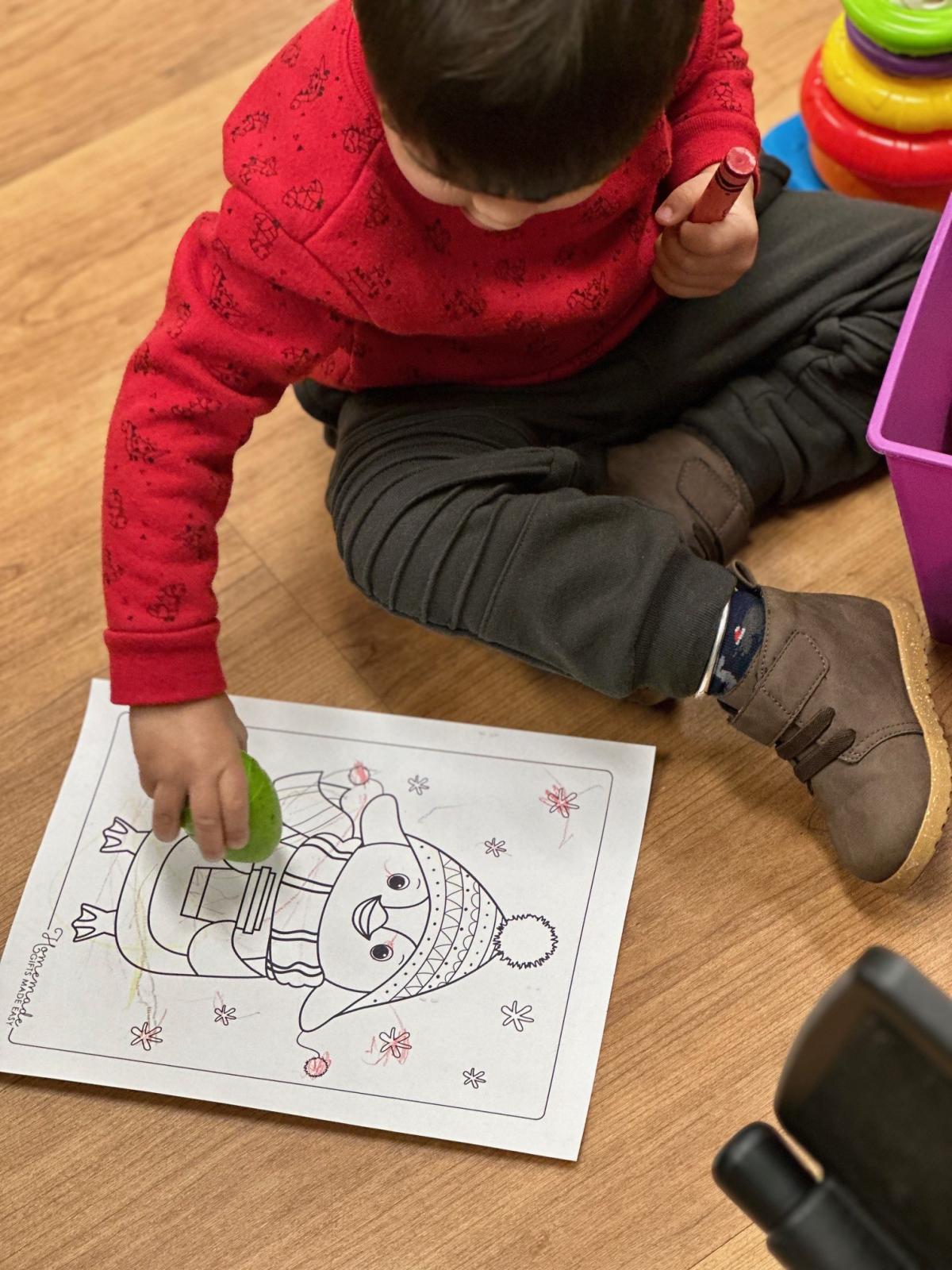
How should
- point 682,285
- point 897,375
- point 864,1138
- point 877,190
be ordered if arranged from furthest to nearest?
point 877,190 → point 682,285 → point 897,375 → point 864,1138

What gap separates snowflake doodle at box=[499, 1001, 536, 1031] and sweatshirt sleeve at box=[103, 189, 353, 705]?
0.21 metres

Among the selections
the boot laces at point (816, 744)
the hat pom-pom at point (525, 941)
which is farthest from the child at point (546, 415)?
the hat pom-pom at point (525, 941)

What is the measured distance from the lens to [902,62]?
751 millimetres

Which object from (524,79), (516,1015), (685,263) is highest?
(524,79)

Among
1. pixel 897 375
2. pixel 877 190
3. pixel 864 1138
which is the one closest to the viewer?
pixel 864 1138

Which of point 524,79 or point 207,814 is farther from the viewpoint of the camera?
point 207,814

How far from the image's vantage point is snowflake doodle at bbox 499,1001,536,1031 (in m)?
0.65

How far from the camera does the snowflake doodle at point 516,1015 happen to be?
2.13 ft

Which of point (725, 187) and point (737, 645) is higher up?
→ point (725, 187)

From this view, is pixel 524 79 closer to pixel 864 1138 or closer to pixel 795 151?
pixel 864 1138

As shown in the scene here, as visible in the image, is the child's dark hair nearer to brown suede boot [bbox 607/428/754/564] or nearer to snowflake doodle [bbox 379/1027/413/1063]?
brown suede boot [bbox 607/428/754/564]

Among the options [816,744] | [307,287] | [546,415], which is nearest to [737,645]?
[816,744]

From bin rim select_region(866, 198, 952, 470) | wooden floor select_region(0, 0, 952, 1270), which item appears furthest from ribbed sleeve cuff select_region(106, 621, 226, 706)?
bin rim select_region(866, 198, 952, 470)

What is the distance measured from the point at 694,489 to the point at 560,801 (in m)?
0.19
